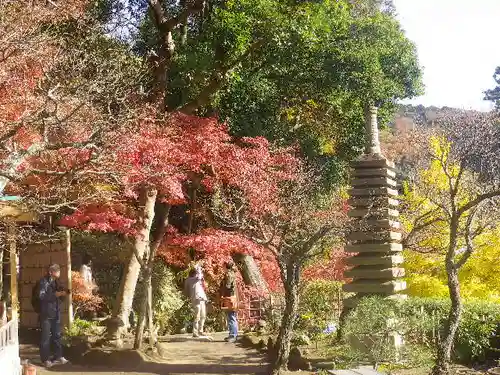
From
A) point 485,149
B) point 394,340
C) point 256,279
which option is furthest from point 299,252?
point 256,279

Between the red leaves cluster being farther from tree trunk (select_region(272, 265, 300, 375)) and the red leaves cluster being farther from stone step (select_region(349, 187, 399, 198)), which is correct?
tree trunk (select_region(272, 265, 300, 375))

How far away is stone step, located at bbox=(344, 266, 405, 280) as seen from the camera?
11.4 m

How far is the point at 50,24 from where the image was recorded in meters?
14.7

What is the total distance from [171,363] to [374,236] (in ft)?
13.9

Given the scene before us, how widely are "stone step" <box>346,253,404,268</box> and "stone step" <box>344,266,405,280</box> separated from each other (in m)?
0.10

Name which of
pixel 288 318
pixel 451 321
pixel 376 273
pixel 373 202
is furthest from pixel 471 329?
pixel 288 318

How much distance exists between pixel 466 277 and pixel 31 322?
10470 mm

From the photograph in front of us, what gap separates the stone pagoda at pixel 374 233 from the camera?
11414 mm

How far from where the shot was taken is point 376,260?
1145 cm

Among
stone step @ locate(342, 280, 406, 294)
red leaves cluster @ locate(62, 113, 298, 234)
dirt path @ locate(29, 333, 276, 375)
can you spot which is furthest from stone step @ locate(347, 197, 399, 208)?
dirt path @ locate(29, 333, 276, 375)

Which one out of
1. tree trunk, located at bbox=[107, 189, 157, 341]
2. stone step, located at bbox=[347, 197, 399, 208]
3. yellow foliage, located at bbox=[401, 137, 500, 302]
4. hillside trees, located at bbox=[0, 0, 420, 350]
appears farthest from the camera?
yellow foliage, located at bbox=[401, 137, 500, 302]

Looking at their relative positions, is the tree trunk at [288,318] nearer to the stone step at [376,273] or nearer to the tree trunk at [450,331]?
the tree trunk at [450,331]

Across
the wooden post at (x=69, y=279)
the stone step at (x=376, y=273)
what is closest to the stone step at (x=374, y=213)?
the stone step at (x=376, y=273)

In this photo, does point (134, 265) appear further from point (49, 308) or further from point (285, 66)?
point (285, 66)
